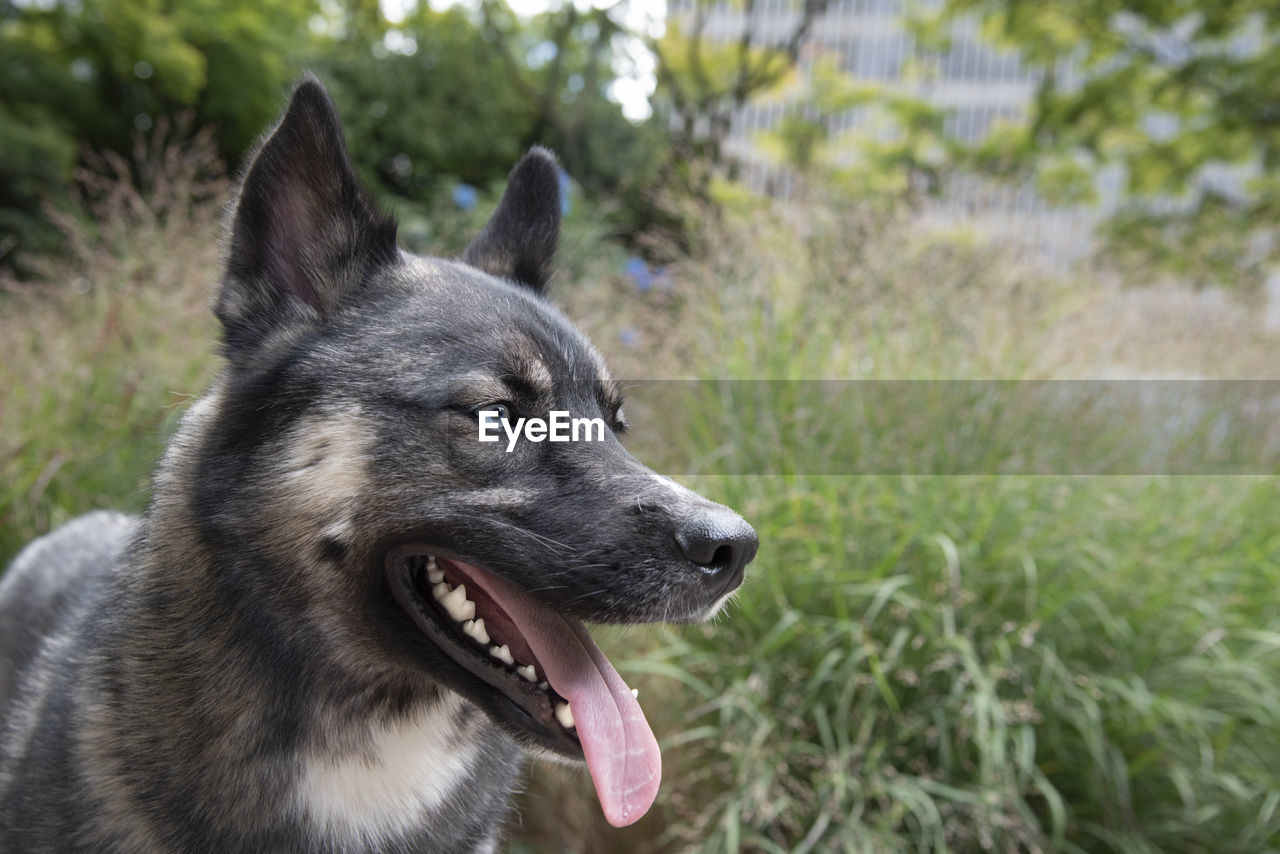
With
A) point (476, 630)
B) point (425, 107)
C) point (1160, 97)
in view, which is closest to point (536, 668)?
point (476, 630)

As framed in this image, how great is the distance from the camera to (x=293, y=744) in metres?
1.65

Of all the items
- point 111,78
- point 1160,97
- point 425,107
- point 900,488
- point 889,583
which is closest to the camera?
point 889,583

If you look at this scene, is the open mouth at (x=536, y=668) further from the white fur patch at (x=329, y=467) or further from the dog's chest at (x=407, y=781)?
the dog's chest at (x=407, y=781)

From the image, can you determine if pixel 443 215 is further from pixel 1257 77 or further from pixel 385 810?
pixel 1257 77

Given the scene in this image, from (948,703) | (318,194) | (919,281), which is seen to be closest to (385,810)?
(318,194)

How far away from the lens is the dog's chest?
1.68 m

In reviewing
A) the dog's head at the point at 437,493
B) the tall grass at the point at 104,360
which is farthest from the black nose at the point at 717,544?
the tall grass at the point at 104,360

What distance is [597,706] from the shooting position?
161 cm

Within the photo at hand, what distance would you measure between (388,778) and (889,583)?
6.27ft

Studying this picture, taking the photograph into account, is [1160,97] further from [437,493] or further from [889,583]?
[437,493]

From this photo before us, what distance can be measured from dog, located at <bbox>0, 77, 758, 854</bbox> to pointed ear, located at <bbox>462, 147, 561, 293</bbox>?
0.42 meters

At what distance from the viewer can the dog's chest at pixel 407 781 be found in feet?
5.51

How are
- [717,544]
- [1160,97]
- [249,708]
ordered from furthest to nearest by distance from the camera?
[1160,97]
[249,708]
[717,544]

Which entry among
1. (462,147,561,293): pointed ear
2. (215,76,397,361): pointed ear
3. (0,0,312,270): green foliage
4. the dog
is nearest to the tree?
(0,0,312,270): green foliage
